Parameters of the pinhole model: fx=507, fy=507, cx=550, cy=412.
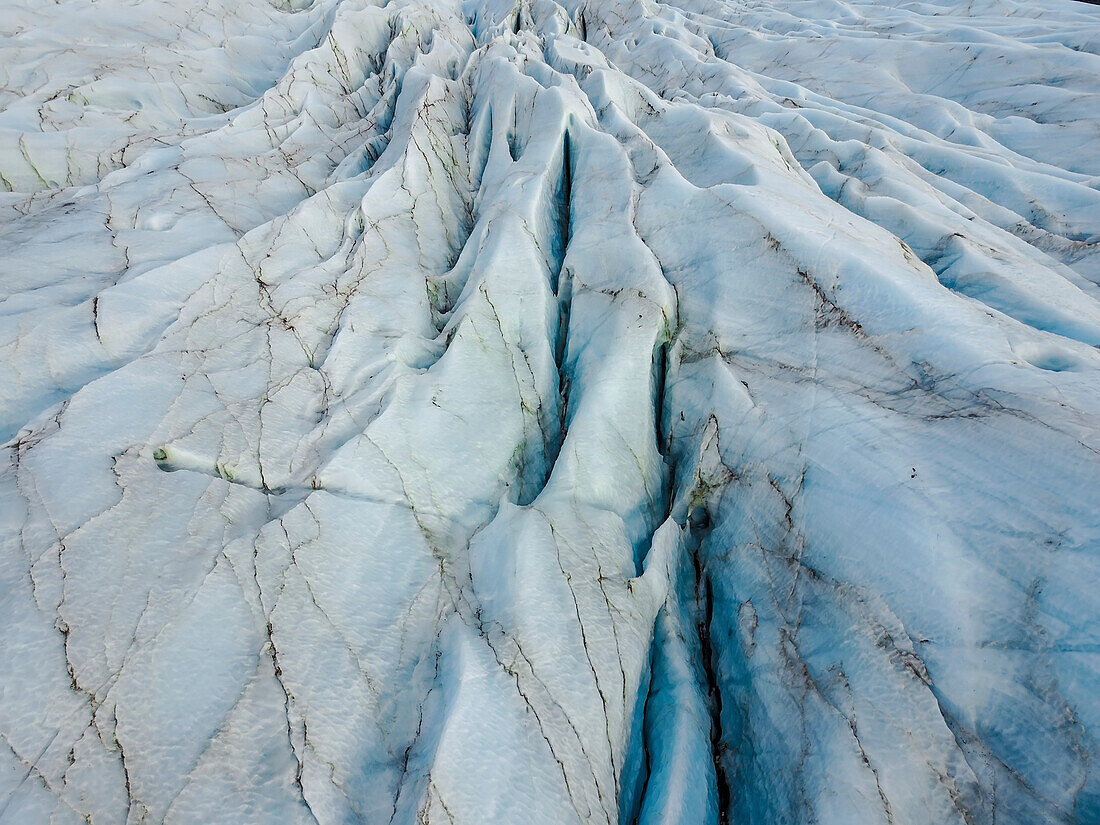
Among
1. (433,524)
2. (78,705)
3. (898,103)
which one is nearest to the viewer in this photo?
(78,705)

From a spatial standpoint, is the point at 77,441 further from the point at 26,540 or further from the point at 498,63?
the point at 498,63

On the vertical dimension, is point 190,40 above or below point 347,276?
above

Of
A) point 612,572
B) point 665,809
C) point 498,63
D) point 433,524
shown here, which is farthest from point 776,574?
point 498,63

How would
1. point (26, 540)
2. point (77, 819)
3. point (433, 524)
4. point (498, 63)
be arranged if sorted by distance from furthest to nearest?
point (498, 63)
point (433, 524)
point (26, 540)
point (77, 819)

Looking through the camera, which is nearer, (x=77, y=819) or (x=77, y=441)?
(x=77, y=819)

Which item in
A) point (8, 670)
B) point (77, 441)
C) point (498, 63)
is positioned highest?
point (498, 63)

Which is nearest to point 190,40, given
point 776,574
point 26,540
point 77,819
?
point 26,540
